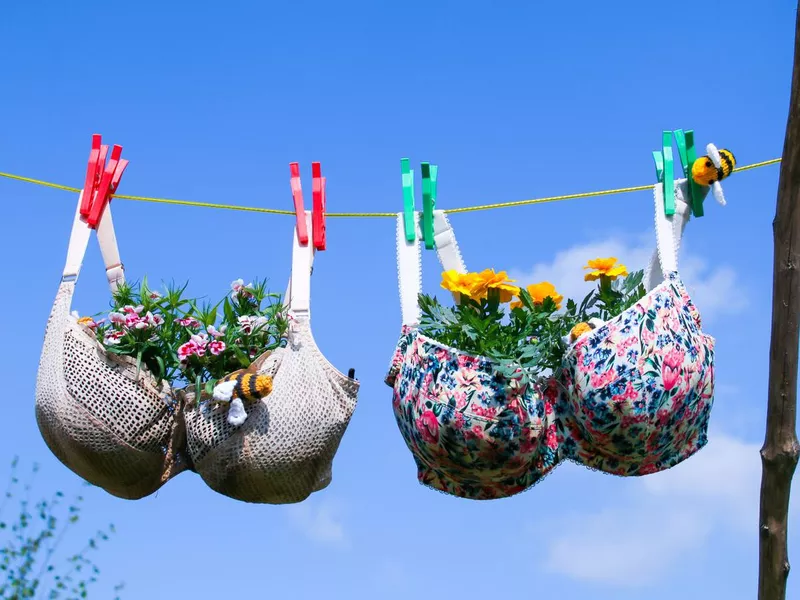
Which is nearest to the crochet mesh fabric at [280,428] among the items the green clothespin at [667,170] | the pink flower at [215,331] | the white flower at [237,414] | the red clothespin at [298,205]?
the white flower at [237,414]

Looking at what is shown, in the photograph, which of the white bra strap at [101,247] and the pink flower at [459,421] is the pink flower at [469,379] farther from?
the white bra strap at [101,247]

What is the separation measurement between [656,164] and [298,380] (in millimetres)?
1130

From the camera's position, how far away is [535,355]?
9.58ft

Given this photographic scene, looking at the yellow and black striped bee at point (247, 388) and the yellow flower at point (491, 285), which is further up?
the yellow flower at point (491, 285)

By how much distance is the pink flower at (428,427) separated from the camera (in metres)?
2.89

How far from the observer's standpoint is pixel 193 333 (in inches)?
129

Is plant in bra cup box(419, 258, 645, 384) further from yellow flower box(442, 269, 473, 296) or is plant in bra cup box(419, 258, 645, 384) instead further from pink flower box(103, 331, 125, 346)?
pink flower box(103, 331, 125, 346)

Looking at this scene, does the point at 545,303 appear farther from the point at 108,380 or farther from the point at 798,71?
the point at 108,380

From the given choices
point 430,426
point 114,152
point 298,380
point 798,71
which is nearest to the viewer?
point 798,71

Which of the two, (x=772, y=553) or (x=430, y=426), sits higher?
(x=430, y=426)

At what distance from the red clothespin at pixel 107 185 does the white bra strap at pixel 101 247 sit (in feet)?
0.05

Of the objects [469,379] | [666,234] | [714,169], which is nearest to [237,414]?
[469,379]

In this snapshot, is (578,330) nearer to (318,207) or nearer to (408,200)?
(408,200)

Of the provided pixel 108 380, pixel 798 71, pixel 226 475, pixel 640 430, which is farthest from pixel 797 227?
pixel 108 380
